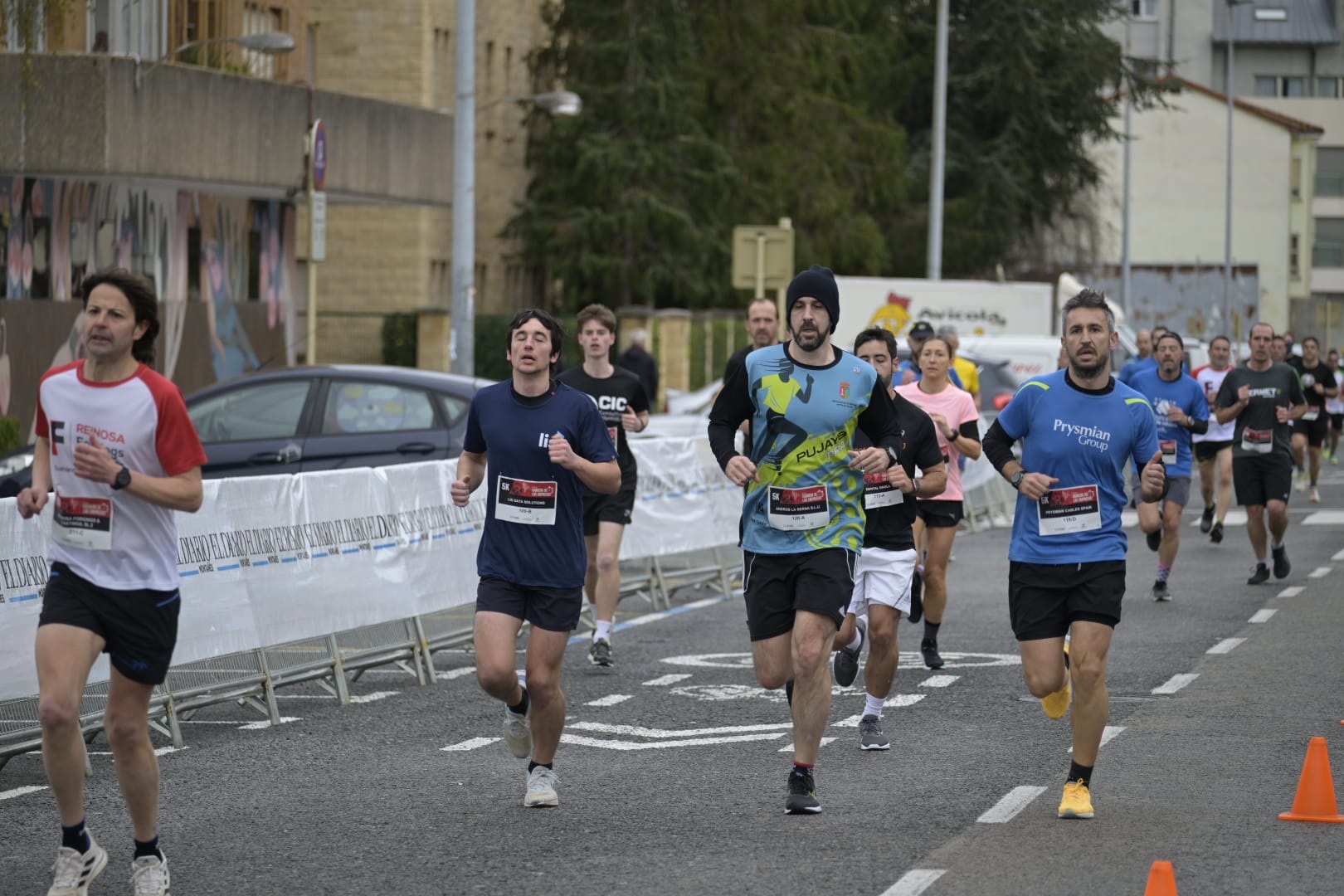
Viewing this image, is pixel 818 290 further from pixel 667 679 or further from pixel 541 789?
pixel 667 679

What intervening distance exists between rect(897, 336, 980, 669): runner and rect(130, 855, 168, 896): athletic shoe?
645cm

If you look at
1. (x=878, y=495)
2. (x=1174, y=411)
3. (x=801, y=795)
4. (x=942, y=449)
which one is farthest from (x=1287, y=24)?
(x=801, y=795)

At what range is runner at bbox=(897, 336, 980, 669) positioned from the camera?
12.8 meters

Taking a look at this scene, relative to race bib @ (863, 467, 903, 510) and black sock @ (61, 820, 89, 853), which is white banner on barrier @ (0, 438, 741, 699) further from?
race bib @ (863, 467, 903, 510)

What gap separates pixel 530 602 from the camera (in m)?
8.73

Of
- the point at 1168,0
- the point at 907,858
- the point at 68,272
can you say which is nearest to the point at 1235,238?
the point at 1168,0

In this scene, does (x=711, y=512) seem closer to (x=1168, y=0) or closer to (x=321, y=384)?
(x=321, y=384)

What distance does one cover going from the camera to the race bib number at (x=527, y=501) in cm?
869

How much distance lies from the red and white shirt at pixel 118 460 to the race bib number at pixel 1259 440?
496 inches

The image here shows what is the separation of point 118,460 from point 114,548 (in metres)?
0.26

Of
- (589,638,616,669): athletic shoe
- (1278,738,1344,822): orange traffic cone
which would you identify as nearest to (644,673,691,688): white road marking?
(589,638,616,669): athletic shoe

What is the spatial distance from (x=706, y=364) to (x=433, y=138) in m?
16.2

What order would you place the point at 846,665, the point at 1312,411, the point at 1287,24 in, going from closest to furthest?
the point at 846,665
the point at 1312,411
the point at 1287,24

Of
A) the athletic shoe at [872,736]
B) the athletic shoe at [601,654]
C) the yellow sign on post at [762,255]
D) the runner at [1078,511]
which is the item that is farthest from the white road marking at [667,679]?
the yellow sign on post at [762,255]
